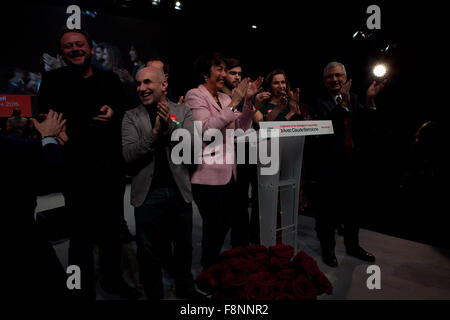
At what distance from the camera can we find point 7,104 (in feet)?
12.1

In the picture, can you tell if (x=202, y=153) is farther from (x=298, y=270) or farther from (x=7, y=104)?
(x=7, y=104)

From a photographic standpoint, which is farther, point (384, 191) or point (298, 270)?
point (384, 191)

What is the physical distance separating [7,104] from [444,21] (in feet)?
18.1

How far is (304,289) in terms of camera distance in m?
0.87

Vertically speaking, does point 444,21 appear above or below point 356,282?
above

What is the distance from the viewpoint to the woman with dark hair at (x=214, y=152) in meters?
1.70

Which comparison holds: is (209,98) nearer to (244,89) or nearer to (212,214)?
(244,89)

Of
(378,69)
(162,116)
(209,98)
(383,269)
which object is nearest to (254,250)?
(162,116)

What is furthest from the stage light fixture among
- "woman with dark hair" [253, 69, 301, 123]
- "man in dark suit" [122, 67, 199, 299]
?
"man in dark suit" [122, 67, 199, 299]

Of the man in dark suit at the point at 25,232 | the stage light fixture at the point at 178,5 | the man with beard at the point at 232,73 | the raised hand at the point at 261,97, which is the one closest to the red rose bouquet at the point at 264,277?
the man in dark suit at the point at 25,232

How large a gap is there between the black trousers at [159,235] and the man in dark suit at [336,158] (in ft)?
3.88

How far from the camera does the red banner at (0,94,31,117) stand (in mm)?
3608
